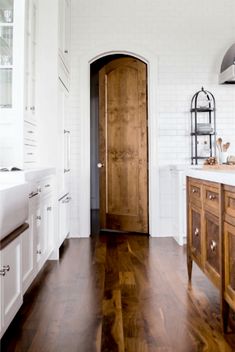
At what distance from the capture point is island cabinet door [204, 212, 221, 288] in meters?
2.01

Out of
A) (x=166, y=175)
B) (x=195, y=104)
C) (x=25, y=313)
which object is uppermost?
(x=195, y=104)

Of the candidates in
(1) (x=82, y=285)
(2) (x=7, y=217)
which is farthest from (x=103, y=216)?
(2) (x=7, y=217)

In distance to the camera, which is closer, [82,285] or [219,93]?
[82,285]

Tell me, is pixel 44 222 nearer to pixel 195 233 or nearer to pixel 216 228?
pixel 195 233

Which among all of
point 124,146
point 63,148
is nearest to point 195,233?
point 63,148

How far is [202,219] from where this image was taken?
2.33m

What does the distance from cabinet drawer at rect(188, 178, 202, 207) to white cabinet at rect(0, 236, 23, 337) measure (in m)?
1.23

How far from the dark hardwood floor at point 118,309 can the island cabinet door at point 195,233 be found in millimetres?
273

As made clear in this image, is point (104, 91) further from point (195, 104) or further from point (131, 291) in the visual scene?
point (131, 291)

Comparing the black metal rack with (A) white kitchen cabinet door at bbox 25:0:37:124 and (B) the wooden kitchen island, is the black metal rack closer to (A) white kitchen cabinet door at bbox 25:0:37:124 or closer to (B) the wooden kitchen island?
(B) the wooden kitchen island

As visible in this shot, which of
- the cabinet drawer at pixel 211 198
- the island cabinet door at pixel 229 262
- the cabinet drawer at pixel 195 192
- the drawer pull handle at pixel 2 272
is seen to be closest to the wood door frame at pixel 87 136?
the cabinet drawer at pixel 195 192

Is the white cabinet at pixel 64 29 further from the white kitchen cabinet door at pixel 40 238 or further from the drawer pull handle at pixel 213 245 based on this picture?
the drawer pull handle at pixel 213 245

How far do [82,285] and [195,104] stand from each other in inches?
111

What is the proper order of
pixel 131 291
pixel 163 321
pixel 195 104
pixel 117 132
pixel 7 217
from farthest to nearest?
pixel 117 132, pixel 195 104, pixel 131 291, pixel 163 321, pixel 7 217
